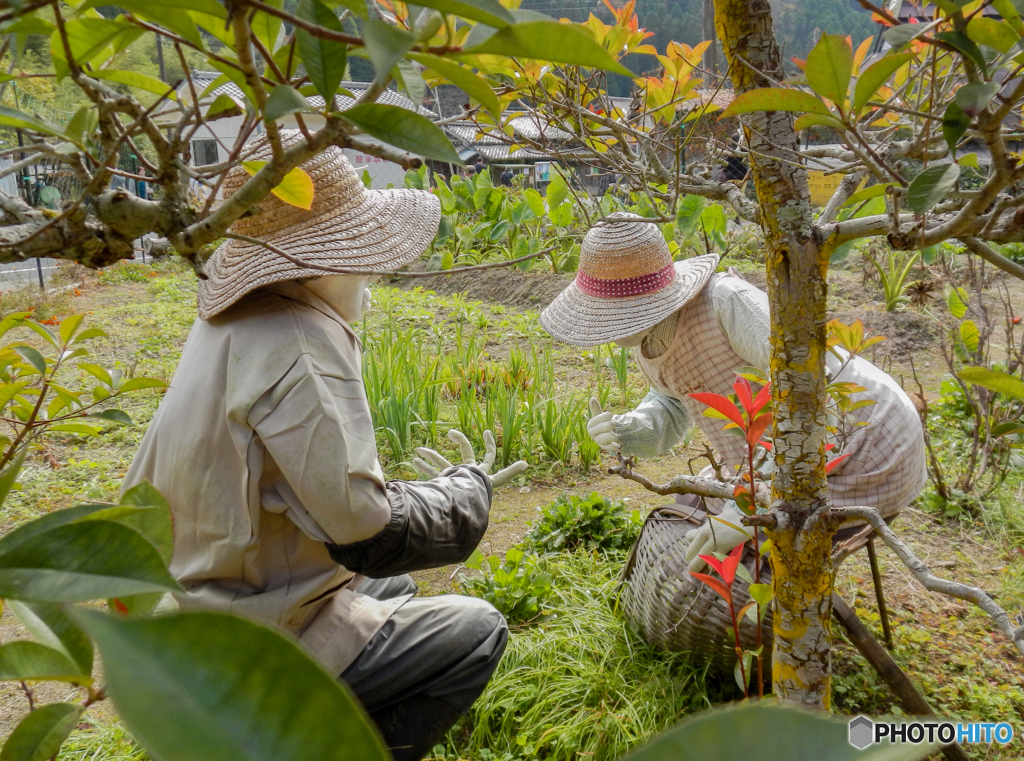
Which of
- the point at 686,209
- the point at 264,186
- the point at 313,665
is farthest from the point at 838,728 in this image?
the point at 686,209

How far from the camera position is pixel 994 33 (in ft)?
1.99

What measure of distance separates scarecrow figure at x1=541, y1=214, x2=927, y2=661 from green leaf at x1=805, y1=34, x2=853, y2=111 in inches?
44.2

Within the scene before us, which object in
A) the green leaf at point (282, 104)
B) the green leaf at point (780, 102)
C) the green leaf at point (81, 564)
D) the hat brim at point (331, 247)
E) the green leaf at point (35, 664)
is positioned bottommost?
the green leaf at point (35, 664)

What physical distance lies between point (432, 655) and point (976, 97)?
1472 millimetres

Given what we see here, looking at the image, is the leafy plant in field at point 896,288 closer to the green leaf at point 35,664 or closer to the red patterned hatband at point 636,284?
the red patterned hatband at point 636,284

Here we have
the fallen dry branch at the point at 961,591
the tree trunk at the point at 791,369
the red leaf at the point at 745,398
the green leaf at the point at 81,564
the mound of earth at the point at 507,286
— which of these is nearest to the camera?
the green leaf at the point at 81,564

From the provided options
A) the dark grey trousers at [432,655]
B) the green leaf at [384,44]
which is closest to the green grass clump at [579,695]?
the dark grey trousers at [432,655]

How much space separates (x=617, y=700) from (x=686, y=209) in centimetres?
292

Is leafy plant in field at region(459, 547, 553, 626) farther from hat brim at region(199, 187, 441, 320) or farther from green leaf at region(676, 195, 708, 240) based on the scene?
green leaf at region(676, 195, 708, 240)

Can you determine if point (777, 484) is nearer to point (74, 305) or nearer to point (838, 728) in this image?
point (838, 728)

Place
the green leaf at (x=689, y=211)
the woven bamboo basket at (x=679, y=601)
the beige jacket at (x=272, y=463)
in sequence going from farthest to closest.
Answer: the green leaf at (x=689, y=211)
the woven bamboo basket at (x=679, y=601)
the beige jacket at (x=272, y=463)

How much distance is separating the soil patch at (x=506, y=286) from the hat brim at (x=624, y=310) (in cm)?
446

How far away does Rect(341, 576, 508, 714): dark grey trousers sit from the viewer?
63.3 inches

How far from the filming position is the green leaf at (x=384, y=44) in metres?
0.36
